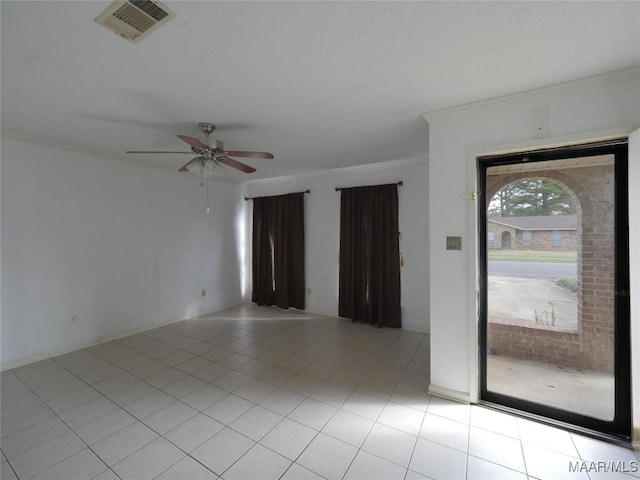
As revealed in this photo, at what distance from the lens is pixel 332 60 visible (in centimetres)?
165

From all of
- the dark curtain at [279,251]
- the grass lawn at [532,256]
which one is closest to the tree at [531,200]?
the grass lawn at [532,256]

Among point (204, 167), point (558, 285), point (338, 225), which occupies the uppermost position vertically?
point (204, 167)

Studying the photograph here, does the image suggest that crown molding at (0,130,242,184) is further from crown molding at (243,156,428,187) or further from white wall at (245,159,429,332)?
white wall at (245,159,429,332)

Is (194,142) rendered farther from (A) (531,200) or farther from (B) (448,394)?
(B) (448,394)

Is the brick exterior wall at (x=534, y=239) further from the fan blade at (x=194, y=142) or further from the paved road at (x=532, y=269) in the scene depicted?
the fan blade at (x=194, y=142)

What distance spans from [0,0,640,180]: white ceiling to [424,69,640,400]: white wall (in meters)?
0.14

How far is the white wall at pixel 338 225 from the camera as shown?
396 centimetres

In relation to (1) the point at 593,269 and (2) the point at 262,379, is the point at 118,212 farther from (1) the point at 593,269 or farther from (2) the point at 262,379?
(1) the point at 593,269

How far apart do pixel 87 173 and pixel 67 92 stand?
176cm

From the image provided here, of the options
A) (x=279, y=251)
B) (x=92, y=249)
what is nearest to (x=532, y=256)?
(x=279, y=251)

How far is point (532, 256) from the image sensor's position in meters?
2.27

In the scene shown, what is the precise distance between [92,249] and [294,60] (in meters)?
3.48

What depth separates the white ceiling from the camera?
131 centimetres

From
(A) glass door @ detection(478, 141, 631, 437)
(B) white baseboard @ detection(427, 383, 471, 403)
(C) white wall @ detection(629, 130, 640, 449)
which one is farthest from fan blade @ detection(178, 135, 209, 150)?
(C) white wall @ detection(629, 130, 640, 449)
